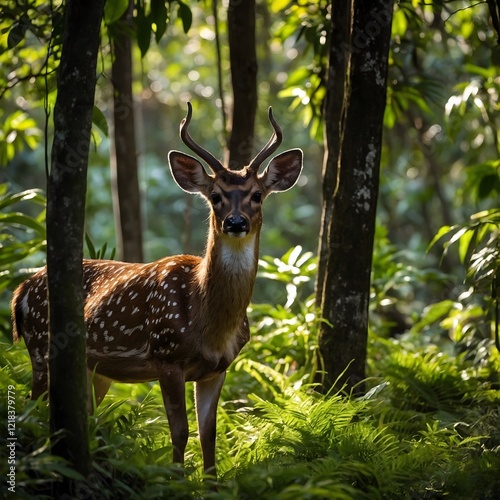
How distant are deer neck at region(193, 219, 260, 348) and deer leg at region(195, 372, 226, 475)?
376mm

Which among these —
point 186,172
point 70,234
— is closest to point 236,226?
point 186,172

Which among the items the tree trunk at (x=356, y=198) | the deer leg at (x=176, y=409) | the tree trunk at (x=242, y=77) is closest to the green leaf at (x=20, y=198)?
the tree trunk at (x=242, y=77)

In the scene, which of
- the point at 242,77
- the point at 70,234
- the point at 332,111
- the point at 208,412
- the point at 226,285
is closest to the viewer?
the point at 70,234

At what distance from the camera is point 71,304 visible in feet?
15.1

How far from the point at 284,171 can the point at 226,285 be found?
3.72 ft

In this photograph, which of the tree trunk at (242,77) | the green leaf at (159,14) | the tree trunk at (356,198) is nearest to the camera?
the tree trunk at (356,198)

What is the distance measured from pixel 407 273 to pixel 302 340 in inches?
77.6

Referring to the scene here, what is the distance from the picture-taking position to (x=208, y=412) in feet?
19.8

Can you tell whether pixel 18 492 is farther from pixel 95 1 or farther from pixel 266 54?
pixel 266 54

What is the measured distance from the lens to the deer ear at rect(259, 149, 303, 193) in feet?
21.3

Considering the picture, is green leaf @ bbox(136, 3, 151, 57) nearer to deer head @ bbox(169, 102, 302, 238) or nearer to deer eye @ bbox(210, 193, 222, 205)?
deer head @ bbox(169, 102, 302, 238)

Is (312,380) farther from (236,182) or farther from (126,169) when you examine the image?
(126,169)

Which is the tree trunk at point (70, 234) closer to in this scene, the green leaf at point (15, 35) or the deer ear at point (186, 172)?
the deer ear at point (186, 172)

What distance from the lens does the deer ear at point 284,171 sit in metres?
6.49
